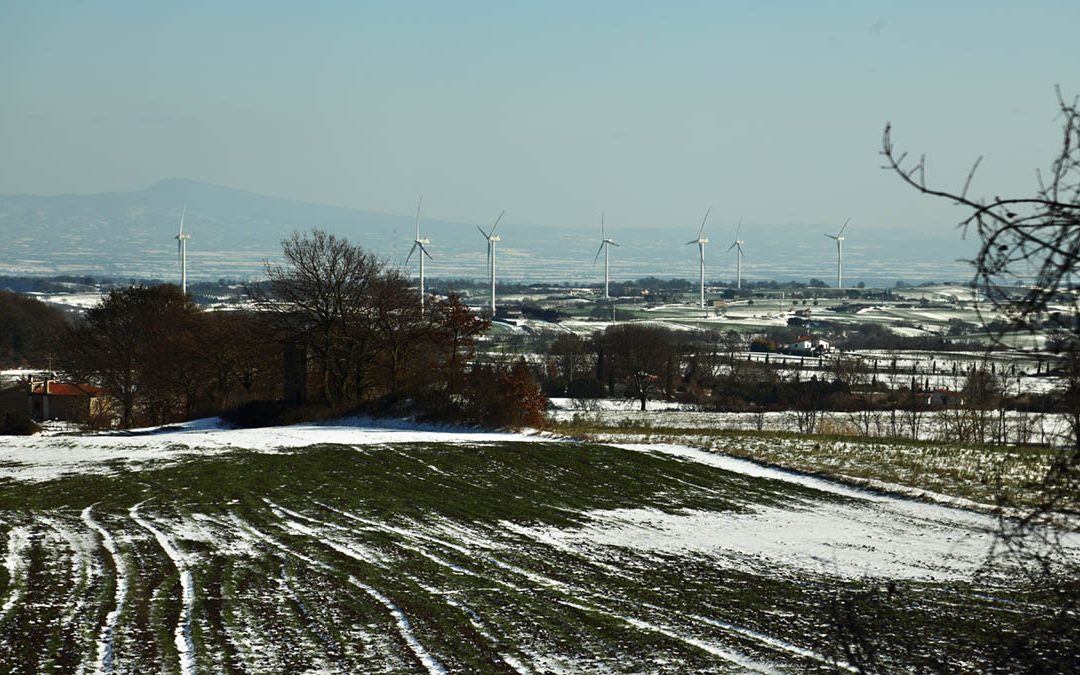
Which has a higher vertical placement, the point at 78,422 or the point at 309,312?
the point at 309,312

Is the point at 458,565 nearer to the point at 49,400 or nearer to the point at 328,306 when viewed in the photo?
the point at 328,306

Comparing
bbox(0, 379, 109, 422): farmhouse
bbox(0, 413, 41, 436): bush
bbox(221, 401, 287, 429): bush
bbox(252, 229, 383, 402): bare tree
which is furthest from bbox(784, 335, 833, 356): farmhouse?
bbox(0, 413, 41, 436): bush

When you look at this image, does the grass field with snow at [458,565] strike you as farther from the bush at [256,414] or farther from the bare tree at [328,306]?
the bare tree at [328,306]

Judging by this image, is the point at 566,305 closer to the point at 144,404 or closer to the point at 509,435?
the point at 144,404

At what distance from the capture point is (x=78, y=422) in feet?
223

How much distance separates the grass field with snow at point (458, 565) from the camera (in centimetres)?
1121

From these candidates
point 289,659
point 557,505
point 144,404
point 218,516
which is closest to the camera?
point 289,659

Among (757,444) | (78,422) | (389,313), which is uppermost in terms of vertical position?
(389,313)

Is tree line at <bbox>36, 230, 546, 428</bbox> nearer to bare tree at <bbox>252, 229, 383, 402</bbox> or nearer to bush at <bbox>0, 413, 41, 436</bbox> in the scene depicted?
bare tree at <bbox>252, 229, 383, 402</bbox>

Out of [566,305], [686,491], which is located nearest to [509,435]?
[686,491]

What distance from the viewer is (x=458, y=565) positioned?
1566 cm

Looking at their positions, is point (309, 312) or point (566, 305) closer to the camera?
point (309, 312)

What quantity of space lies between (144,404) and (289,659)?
54277mm

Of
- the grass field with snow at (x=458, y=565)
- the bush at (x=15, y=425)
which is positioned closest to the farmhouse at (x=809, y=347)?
the bush at (x=15, y=425)
